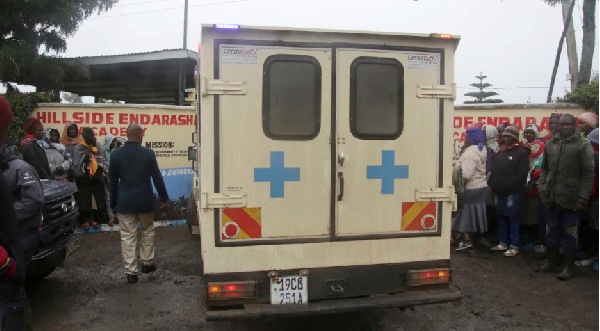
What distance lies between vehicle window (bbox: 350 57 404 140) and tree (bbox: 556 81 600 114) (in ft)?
18.4

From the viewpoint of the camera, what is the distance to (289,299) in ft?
12.0

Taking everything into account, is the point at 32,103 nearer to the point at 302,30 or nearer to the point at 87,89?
the point at 302,30

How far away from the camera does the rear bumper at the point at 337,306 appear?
3.47 metres

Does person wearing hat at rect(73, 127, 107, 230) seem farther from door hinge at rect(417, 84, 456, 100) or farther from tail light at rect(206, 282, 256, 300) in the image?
door hinge at rect(417, 84, 456, 100)

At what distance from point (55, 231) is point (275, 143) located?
2.60 meters

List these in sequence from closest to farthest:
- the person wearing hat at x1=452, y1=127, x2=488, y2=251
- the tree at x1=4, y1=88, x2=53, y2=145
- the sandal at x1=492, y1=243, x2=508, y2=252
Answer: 1. the person wearing hat at x1=452, y1=127, x2=488, y2=251
2. the sandal at x1=492, y1=243, x2=508, y2=252
3. the tree at x1=4, y1=88, x2=53, y2=145

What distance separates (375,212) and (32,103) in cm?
710

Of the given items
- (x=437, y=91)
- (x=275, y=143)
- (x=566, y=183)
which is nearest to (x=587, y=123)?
(x=566, y=183)

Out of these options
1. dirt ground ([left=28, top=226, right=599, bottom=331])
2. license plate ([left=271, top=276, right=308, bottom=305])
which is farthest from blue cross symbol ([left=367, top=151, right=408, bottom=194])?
dirt ground ([left=28, top=226, right=599, bottom=331])

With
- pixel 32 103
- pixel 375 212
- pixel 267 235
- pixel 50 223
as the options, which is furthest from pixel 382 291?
pixel 32 103

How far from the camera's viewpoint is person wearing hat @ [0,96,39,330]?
2459 millimetres

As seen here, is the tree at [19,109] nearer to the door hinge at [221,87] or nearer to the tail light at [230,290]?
the door hinge at [221,87]

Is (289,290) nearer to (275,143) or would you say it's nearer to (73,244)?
(275,143)

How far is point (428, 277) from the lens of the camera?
389 centimetres
